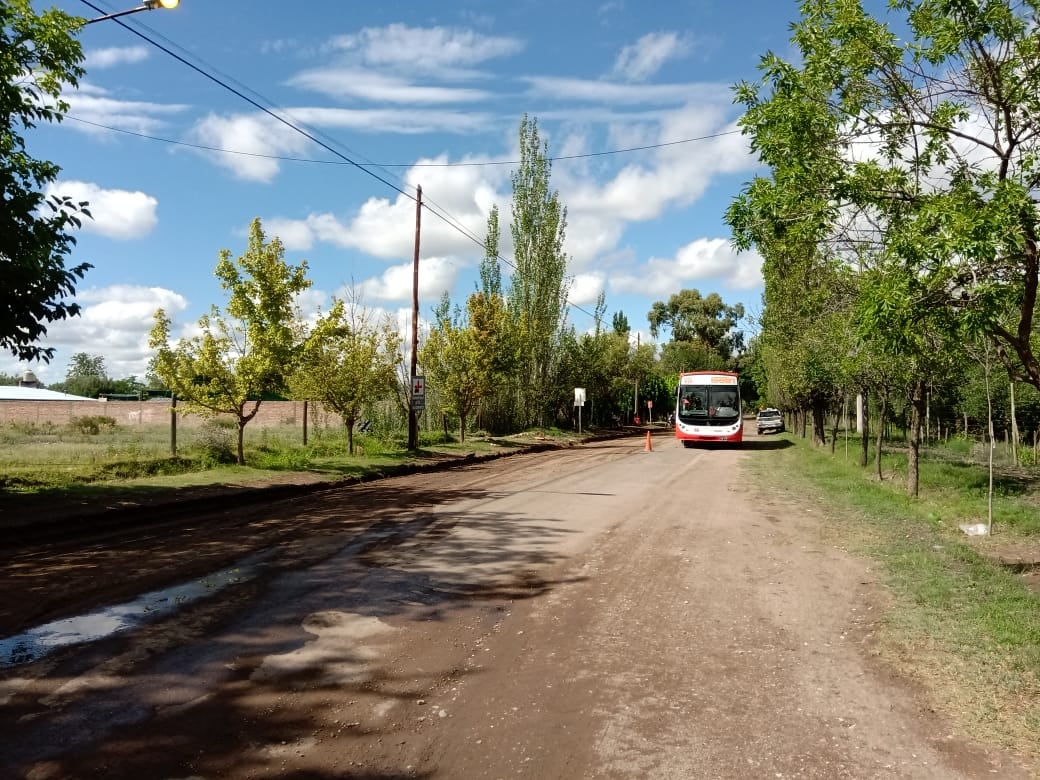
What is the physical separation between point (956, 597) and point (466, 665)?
4933mm

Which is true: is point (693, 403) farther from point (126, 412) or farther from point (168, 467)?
point (126, 412)

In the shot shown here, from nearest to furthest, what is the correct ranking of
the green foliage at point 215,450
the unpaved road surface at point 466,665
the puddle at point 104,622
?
the unpaved road surface at point 466,665 → the puddle at point 104,622 → the green foliage at point 215,450

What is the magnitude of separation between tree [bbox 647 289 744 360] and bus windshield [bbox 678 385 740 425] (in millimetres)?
60652

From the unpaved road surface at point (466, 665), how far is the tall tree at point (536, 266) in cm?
3068

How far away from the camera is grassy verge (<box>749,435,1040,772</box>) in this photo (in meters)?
4.71

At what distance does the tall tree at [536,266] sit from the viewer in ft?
134

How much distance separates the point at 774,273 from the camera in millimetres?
30547

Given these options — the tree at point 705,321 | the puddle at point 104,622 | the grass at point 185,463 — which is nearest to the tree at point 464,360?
the grass at point 185,463

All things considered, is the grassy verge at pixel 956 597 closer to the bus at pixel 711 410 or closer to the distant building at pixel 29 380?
the bus at pixel 711 410

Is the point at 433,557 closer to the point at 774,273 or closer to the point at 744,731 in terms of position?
the point at 744,731

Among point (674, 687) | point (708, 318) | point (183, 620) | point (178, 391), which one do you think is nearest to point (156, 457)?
point (178, 391)

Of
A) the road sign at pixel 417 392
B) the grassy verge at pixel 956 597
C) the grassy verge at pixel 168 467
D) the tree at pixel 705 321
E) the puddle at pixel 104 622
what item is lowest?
the grassy verge at pixel 956 597

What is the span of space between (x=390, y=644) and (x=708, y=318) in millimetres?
91218

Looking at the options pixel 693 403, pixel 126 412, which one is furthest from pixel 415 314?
pixel 126 412
